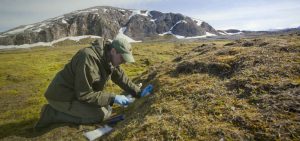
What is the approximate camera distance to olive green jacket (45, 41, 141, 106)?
11.4 m

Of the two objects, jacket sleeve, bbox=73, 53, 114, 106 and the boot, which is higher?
jacket sleeve, bbox=73, 53, 114, 106

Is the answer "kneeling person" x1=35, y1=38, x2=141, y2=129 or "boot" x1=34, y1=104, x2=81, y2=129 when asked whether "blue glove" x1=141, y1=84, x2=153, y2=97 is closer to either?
"kneeling person" x1=35, y1=38, x2=141, y2=129

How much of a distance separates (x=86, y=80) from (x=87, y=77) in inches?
7.7

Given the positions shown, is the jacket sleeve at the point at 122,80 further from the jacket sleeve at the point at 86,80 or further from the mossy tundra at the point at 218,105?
the jacket sleeve at the point at 86,80

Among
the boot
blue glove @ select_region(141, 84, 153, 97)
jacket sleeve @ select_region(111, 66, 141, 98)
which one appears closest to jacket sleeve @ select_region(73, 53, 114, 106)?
jacket sleeve @ select_region(111, 66, 141, 98)

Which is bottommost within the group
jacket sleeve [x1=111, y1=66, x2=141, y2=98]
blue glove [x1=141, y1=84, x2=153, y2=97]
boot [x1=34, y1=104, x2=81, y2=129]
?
boot [x1=34, y1=104, x2=81, y2=129]

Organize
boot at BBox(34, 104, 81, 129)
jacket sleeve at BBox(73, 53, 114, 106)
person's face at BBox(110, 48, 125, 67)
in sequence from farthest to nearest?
1. boot at BBox(34, 104, 81, 129)
2. person's face at BBox(110, 48, 125, 67)
3. jacket sleeve at BBox(73, 53, 114, 106)

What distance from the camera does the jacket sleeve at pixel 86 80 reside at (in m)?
11.3

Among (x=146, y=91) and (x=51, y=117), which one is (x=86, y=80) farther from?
(x=146, y=91)

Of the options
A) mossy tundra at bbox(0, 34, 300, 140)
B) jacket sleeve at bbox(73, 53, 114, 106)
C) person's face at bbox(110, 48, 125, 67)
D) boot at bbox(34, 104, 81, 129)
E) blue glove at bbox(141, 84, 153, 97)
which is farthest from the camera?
blue glove at bbox(141, 84, 153, 97)

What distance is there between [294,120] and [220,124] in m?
2.21

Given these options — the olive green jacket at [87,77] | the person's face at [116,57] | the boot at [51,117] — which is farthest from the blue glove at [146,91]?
the boot at [51,117]

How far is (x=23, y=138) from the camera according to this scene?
1284 cm

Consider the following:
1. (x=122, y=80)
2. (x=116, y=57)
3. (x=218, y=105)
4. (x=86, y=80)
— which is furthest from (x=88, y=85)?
(x=218, y=105)
